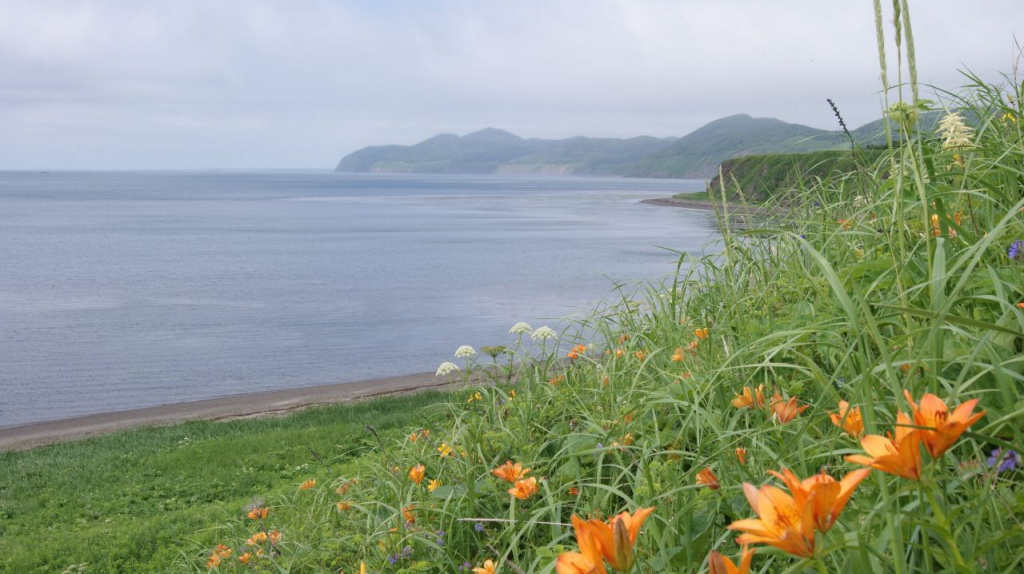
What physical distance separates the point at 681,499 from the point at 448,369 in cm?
330

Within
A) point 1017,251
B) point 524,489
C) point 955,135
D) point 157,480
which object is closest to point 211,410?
point 157,480

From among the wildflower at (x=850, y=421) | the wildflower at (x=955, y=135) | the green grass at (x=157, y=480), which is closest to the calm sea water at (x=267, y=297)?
the wildflower at (x=955, y=135)

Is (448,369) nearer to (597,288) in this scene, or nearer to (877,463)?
(877,463)

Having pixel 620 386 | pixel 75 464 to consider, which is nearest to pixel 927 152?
pixel 620 386

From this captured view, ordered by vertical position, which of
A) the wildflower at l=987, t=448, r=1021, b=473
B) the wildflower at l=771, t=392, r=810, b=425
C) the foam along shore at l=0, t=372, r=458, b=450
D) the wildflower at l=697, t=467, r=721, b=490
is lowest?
the foam along shore at l=0, t=372, r=458, b=450

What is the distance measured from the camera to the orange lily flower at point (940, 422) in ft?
3.16

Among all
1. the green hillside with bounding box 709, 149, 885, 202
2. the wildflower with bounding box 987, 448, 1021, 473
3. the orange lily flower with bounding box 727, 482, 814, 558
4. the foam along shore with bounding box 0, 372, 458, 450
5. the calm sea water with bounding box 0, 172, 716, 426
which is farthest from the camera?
the calm sea water with bounding box 0, 172, 716, 426

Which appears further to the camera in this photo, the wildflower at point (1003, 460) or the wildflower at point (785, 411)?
→ the wildflower at point (785, 411)

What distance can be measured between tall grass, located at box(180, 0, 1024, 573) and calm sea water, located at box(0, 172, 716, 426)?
1.39 m

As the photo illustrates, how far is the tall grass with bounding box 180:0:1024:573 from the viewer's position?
55.7 inches

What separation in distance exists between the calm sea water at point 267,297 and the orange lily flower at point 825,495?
3.52m

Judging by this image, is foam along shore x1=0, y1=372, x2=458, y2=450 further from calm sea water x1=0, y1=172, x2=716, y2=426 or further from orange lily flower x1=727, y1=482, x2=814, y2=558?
orange lily flower x1=727, y1=482, x2=814, y2=558

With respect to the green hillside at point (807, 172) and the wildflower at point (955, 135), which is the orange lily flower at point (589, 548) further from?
the wildflower at point (955, 135)

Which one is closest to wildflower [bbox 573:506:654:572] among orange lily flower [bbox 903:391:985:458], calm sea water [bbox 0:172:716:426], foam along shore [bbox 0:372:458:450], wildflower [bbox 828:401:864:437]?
orange lily flower [bbox 903:391:985:458]
